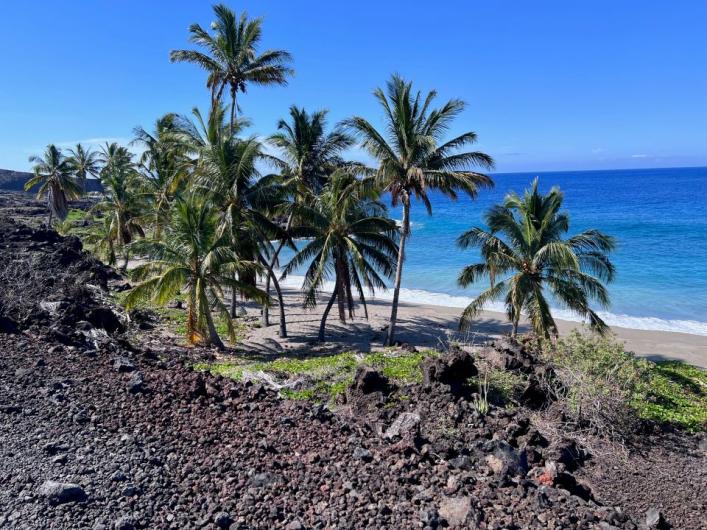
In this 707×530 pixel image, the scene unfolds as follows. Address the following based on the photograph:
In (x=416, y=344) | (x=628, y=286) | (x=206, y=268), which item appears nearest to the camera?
(x=206, y=268)

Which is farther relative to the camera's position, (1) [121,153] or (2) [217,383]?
(1) [121,153]

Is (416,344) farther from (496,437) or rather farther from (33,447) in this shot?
(33,447)

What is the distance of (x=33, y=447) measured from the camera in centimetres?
659

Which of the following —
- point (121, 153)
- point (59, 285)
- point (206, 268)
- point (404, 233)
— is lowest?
point (59, 285)

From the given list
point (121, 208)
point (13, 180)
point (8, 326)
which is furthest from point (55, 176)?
point (13, 180)

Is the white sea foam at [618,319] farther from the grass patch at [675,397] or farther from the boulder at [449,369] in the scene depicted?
the boulder at [449,369]

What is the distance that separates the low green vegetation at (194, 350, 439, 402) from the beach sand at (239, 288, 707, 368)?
387cm

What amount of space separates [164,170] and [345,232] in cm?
1332

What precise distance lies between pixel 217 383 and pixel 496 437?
16.2 feet

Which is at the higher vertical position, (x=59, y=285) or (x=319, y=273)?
(x=319, y=273)

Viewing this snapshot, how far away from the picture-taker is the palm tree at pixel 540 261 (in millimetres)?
15523

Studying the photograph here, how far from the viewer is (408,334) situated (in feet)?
70.7

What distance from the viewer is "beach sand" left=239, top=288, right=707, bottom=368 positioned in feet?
62.3

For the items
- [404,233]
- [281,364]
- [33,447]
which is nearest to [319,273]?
[404,233]
